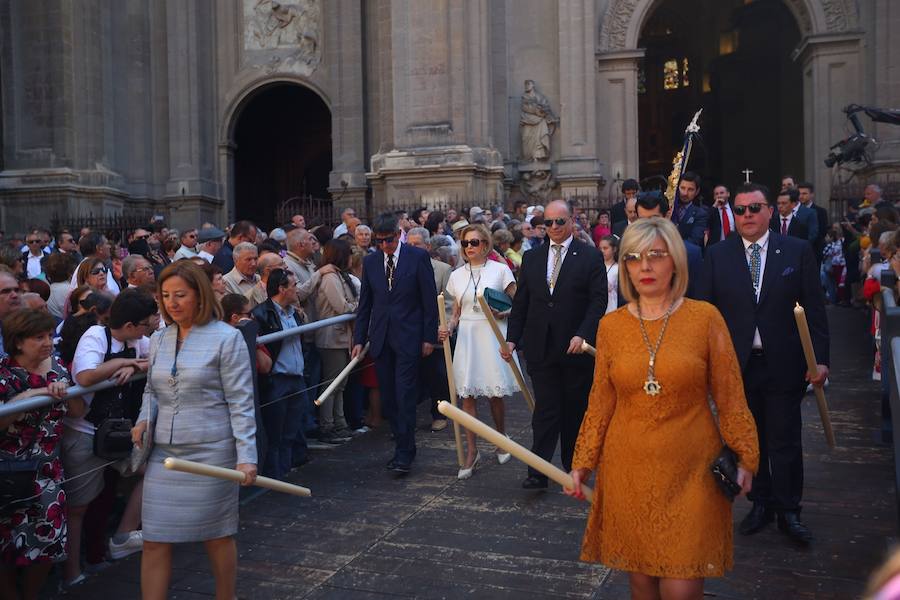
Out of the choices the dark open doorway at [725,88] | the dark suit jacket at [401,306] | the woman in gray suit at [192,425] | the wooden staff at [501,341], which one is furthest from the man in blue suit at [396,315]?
the dark open doorway at [725,88]

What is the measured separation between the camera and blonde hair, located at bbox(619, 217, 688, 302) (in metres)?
3.91

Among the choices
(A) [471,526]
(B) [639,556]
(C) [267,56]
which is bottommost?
(A) [471,526]

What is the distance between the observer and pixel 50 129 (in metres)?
22.3

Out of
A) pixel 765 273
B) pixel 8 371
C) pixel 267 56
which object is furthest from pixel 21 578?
pixel 267 56

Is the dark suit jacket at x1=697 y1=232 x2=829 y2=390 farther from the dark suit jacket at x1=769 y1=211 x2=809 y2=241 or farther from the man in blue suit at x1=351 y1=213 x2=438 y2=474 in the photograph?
the dark suit jacket at x1=769 y1=211 x2=809 y2=241

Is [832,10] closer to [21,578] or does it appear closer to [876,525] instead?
[876,525]

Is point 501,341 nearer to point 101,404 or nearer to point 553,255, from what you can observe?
point 553,255

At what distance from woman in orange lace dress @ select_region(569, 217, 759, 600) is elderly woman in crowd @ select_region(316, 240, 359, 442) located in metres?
5.43

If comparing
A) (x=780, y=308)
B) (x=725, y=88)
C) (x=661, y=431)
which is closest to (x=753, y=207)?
(x=780, y=308)

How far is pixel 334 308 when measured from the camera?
9.34 m

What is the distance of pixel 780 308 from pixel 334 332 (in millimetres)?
4645

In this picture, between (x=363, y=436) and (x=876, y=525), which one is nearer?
(x=876, y=525)

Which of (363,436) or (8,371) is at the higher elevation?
(8,371)

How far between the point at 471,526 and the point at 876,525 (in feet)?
8.72
